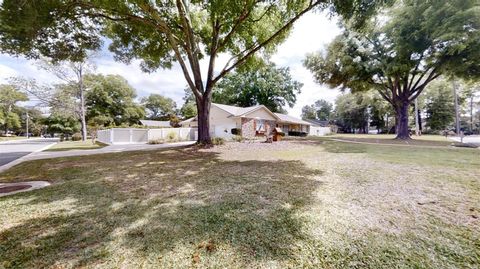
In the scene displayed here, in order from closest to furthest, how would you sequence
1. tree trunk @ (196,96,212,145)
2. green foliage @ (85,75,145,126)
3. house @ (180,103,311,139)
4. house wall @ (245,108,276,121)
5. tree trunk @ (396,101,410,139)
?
tree trunk @ (196,96,212,145), tree trunk @ (396,101,410,139), house @ (180,103,311,139), house wall @ (245,108,276,121), green foliage @ (85,75,145,126)

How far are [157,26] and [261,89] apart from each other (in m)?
27.3

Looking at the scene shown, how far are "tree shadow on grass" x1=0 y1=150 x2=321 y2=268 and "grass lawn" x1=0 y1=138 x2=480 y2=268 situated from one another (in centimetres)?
2

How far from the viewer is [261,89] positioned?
→ 35.7 m

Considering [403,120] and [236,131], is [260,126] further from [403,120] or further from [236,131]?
[403,120]

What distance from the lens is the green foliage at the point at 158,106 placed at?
56000mm

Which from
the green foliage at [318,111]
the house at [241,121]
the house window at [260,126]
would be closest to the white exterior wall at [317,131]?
the house at [241,121]

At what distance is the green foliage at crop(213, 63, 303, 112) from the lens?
35469 millimetres

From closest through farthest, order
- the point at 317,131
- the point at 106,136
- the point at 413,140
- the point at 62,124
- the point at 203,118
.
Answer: the point at 203,118 < the point at 413,140 < the point at 106,136 < the point at 62,124 < the point at 317,131

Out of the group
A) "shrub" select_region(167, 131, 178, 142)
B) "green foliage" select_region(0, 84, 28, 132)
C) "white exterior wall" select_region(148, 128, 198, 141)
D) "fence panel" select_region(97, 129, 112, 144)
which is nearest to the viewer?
"fence panel" select_region(97, 129, 112, 144)

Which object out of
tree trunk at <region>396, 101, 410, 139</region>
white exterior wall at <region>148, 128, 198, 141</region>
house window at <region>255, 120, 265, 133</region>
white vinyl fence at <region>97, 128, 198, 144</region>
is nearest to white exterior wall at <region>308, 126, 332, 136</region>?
house window at <region>255, 120, 265, 133</region>

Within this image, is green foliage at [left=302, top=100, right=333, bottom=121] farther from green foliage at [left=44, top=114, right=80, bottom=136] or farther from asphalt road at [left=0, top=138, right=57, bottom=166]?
asphalt road at [left=0, top=138, right=57, bottom=166]

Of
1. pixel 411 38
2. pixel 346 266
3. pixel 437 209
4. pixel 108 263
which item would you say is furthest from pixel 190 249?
pixel 411 38

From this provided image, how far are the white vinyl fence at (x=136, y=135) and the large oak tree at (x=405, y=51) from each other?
51.6 feet

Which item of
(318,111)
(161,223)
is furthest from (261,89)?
(318,111)
